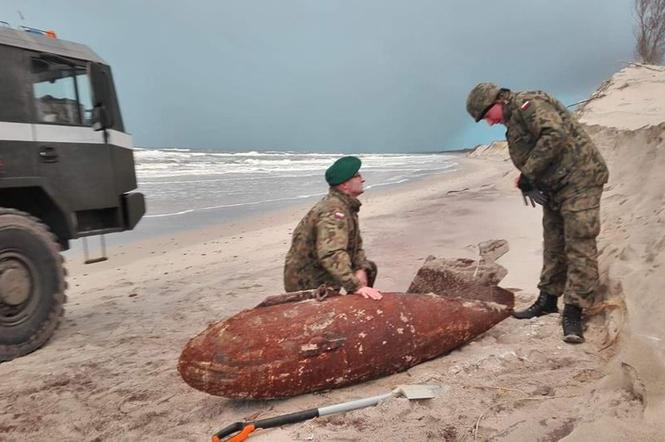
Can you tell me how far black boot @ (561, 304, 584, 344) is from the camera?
3.68 metres

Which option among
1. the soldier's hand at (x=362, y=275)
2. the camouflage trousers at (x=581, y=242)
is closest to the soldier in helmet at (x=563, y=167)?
the camouflage trousers at (x=581, y=242)

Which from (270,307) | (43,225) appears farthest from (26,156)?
(270,307)

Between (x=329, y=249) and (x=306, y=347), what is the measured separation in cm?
78

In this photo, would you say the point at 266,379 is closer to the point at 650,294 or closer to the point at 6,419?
the point at 6,419

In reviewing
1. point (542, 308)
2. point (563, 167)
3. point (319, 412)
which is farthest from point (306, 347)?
point (563, 167)

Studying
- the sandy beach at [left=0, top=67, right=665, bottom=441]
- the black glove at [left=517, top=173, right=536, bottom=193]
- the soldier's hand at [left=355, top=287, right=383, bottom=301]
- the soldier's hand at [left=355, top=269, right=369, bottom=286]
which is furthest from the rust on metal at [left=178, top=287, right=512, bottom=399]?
the black glove at [left=517, top=173, right=536, bottom=193]

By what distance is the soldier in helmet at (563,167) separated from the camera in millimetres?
3920

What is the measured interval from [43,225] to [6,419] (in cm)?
205

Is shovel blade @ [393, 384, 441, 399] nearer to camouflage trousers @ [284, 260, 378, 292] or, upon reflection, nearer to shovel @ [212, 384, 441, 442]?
shovel @ [212, 384, 441, 442]

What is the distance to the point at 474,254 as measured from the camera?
23.4ft

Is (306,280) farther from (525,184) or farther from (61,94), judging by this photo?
(61,94)

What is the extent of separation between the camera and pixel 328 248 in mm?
3664

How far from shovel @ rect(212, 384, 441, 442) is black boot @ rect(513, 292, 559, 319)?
1.54 m

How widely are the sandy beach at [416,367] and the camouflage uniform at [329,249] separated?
2.59ft
